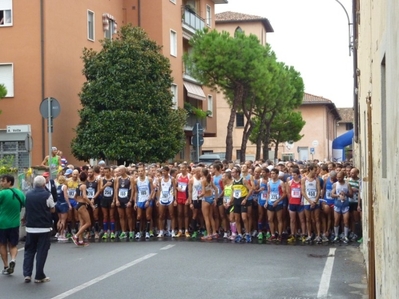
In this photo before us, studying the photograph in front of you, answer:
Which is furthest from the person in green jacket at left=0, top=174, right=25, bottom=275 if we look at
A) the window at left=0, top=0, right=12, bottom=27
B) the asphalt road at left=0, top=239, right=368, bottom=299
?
the window at left=0, top=0, right=12, bottom=27

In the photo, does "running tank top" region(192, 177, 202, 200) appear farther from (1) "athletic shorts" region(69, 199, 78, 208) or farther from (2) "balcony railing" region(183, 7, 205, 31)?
(2) "balcony railing" region(183, 7, 205, 31)

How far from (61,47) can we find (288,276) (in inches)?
896

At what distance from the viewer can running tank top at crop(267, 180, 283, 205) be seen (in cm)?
1919

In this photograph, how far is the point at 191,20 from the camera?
48.8 m

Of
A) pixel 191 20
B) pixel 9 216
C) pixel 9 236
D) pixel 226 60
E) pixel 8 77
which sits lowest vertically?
pixel 9 236

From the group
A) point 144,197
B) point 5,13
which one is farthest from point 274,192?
point 5,13

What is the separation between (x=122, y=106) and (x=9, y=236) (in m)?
19.8

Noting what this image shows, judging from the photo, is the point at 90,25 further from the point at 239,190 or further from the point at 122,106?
the point at 239,190

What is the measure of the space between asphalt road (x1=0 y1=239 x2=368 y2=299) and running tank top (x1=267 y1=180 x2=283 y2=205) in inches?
55.6

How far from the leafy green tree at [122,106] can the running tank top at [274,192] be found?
14112mm

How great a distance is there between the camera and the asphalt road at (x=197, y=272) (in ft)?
37.4

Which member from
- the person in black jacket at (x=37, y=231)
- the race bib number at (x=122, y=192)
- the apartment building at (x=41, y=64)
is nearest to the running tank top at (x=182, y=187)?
the race bib number at (x=122, y=192)

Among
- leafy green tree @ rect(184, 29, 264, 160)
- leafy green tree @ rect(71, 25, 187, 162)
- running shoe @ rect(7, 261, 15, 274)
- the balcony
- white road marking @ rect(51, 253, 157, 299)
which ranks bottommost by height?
white road marking @ rect(51, 253, 157, 299)

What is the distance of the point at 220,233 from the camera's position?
65.8 feet
